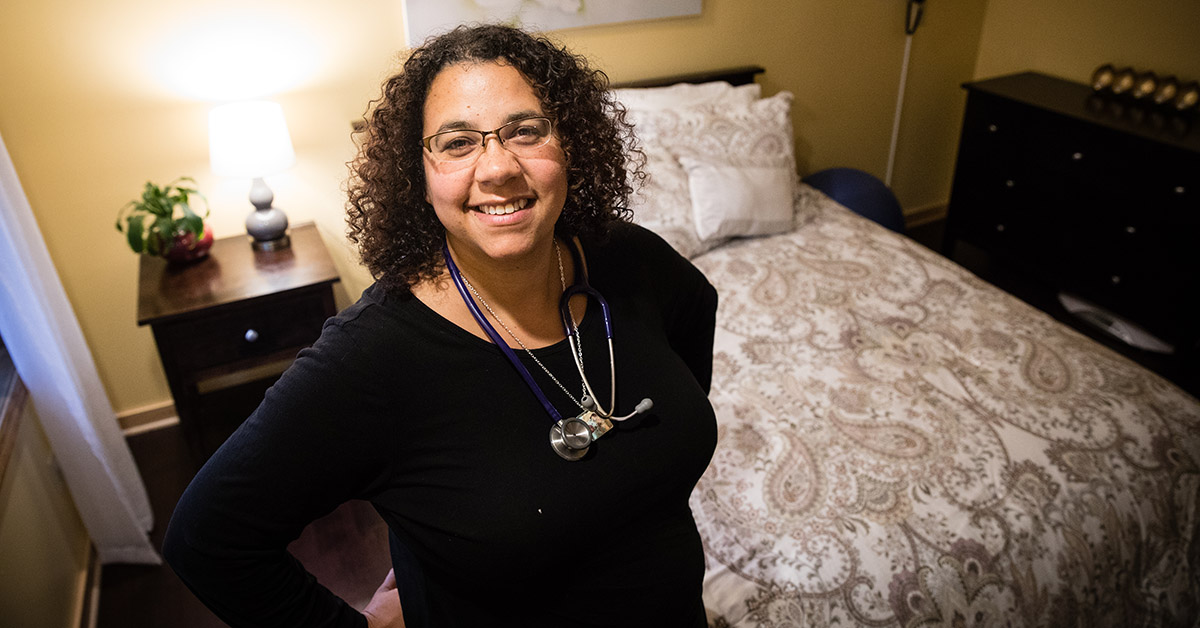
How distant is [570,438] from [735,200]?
1803 millimetres

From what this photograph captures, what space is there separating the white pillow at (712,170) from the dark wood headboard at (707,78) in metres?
0.33

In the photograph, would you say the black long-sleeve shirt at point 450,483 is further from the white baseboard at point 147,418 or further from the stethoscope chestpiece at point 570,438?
the white baseboard at point 147,418

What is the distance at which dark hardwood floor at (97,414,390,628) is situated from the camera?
2.12 m

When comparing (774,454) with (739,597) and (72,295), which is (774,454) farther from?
(72,295)

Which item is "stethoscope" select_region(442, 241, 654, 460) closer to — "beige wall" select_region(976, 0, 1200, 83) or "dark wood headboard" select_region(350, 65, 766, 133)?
"dark wood headboard" select_region(350, 65, 766, 133)

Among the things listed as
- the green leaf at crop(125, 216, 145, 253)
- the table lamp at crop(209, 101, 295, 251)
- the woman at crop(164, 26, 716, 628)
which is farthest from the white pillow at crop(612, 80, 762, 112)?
the woman at crop(164, 26, 716, 628)

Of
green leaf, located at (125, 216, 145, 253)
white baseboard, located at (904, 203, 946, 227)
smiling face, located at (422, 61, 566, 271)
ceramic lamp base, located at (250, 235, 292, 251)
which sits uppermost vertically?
smiling face, located at (422, 61, 566, 271)

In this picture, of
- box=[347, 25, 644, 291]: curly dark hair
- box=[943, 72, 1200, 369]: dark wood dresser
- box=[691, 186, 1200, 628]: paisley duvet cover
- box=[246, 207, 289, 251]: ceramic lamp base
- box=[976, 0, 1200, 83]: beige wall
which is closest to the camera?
box=[347, 25, 644, 291]: curly dark hair

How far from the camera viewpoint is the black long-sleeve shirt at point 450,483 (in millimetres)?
914

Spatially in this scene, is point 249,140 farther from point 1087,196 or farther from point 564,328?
point 1087,196

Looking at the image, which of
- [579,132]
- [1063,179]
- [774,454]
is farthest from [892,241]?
[579,132]

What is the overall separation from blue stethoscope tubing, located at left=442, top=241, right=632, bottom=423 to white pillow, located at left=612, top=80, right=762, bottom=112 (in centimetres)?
178

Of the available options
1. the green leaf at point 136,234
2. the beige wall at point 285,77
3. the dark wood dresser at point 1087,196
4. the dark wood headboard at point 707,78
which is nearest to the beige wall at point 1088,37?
the beige wall at point 285,77

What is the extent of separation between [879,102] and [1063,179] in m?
0.87
